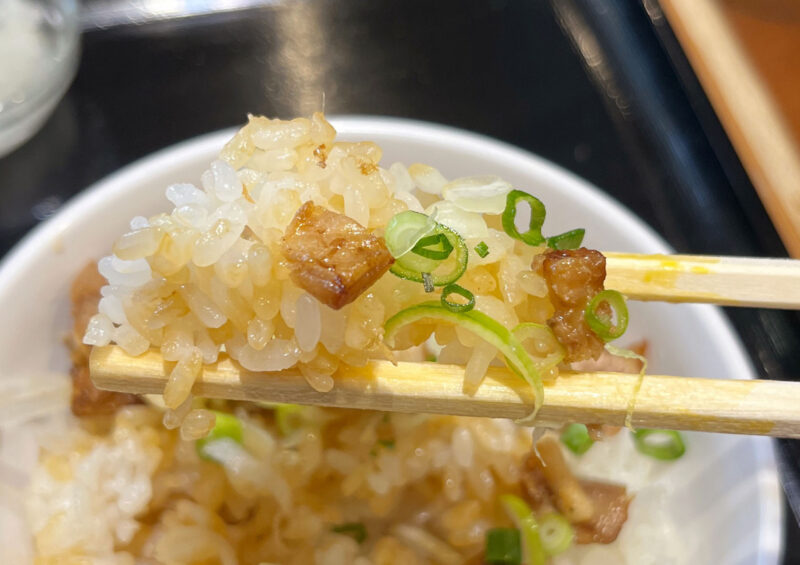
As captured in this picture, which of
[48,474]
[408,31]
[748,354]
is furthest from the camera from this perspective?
[408,31]

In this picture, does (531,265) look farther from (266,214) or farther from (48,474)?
(48,474)

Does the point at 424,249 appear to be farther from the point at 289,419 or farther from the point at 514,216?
the point at 289,419

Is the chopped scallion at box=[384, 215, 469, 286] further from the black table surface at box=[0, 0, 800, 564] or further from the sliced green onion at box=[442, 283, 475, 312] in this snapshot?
the black table surface at box=[0, 0, 800, 564]

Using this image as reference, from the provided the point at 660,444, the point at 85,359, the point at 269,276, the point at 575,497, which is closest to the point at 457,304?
the point at 269,276

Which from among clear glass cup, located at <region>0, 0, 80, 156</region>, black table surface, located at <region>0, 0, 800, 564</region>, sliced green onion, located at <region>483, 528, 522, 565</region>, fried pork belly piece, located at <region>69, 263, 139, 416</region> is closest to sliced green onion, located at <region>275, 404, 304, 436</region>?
fried pork belly piece, located at <region>69, 263, 139, 416</region>

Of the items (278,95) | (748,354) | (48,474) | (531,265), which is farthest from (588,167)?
(48,474)

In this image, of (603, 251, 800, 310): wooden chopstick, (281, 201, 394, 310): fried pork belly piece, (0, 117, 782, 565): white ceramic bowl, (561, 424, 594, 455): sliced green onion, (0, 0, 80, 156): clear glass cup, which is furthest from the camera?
(0, 0, 80, 156): clear glass cup
